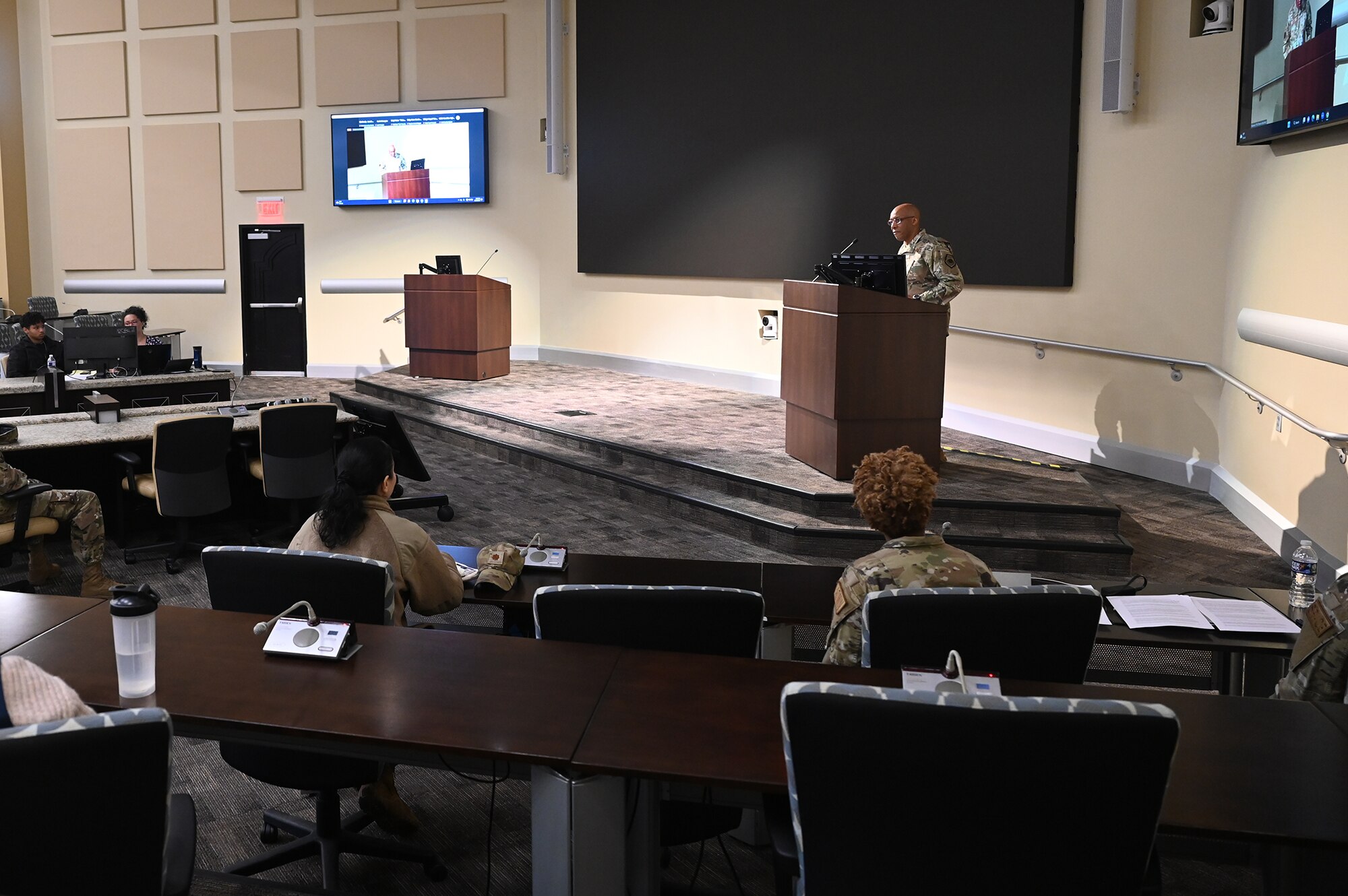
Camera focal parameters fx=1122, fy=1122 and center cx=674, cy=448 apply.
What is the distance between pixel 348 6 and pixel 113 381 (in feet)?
21.0

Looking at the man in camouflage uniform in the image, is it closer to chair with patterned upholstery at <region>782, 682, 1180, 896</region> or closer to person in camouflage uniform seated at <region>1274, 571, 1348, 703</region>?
person in camouflage uniform seated at <region>1274, 571, 1348, 703</region>

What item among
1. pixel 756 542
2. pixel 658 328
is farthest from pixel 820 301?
pixel 658 328

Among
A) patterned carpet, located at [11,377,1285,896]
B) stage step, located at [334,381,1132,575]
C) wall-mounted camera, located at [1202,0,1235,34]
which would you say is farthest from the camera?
wall-mounted camera, located at [1202,0,1235,34]

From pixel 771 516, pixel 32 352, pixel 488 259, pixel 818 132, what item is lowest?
pixel 771 516

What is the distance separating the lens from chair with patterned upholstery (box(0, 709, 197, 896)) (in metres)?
1.66

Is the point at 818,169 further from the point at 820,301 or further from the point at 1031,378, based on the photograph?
the point at 820,301

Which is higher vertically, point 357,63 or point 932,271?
point 357,63

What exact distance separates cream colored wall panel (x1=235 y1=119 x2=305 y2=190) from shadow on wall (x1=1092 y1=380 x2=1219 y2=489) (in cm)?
950

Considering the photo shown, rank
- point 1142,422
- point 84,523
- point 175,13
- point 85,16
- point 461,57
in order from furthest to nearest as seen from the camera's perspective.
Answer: point 85,16 < point 175,13 < point 461,57 < point 1142,422 < point 84,523

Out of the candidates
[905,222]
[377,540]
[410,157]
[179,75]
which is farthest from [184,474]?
[179,75]

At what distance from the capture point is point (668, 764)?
194 cm

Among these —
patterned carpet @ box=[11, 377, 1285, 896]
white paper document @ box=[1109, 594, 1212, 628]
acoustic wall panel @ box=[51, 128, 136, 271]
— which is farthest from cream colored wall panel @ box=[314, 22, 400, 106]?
white paper document @ box=[1109, 594, 1212, 628]

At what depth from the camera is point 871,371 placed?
6.11 m

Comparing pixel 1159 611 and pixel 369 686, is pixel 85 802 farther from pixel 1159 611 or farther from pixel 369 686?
pixel 1159 611
